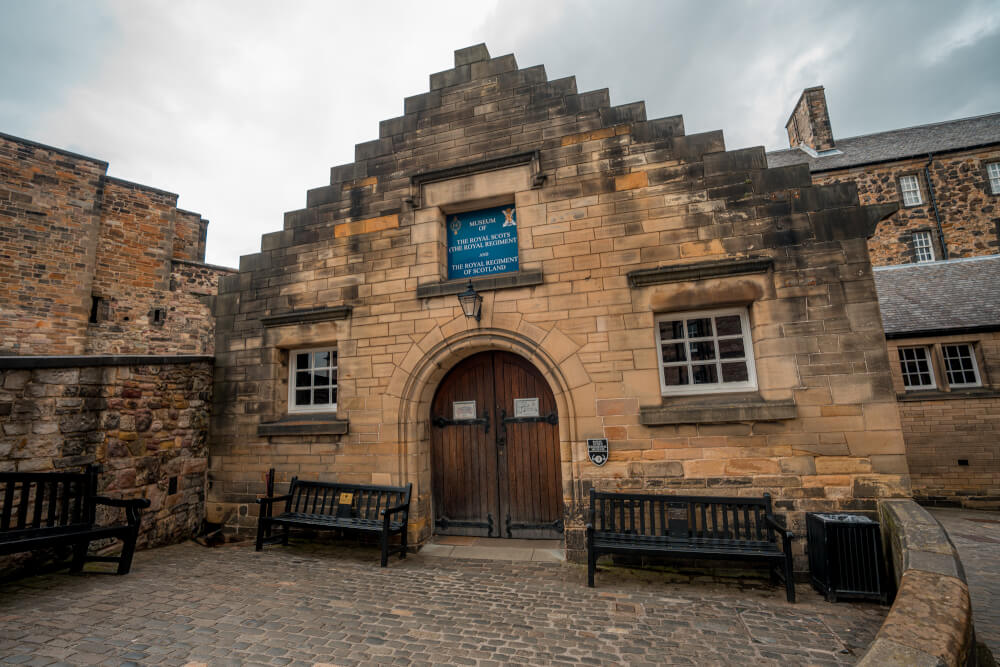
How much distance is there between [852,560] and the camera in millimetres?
4012

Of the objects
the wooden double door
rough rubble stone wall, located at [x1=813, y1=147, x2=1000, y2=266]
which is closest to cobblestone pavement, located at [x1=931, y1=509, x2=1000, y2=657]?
the wooden double door

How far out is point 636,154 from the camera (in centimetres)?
562

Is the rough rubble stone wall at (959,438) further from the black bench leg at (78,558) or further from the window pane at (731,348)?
the black bench leg at (78,558)

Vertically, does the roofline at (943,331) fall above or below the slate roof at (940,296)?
below

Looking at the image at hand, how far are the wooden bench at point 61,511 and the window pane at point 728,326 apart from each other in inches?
265

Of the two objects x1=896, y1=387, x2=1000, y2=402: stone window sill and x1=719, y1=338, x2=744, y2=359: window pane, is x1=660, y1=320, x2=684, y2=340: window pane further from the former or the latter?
x1=896, y1=387, x2=1000, y2=402: stone window sill

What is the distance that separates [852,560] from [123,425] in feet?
26.6

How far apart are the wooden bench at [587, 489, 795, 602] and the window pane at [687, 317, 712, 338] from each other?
1.88 m

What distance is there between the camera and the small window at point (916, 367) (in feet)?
35.5

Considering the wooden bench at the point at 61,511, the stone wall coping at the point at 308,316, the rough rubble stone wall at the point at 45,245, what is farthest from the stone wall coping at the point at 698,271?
the rough rubble stone wall at the point at 45,245

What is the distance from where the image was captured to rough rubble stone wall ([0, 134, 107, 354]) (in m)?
11.5

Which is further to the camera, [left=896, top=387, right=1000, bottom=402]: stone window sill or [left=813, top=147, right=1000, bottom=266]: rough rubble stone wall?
[left=813, top=147, right=1000, bottom=266]: rough rubble stone wall

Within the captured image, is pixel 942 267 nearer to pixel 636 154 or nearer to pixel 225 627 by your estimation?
pixel 636 154

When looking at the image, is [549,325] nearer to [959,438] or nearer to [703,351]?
[703,351]
